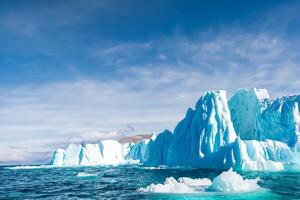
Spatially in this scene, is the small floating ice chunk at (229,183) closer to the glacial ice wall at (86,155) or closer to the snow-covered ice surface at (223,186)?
the snow-covered ice surface at (223,186)

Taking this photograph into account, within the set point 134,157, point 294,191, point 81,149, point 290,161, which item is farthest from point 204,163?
point 134,157

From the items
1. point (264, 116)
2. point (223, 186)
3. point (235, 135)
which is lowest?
point (223, 186)

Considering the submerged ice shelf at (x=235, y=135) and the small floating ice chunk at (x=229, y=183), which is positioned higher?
the submerged ice shelf at (x=235, y=135)

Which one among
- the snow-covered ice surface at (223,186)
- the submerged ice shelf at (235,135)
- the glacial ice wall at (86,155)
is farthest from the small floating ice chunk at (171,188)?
the glacial ice wall at (86,155)

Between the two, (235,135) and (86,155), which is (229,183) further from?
(86,155)

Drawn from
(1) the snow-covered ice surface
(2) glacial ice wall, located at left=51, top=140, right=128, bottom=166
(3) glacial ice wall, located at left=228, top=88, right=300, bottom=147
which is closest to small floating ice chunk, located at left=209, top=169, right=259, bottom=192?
(1) the snow-covered ice surface

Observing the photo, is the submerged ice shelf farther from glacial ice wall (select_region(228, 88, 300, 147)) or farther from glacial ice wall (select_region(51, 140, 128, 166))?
glacial ice wall (select_region(51, 140, 128, 166))

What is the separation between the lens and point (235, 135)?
65625 mm

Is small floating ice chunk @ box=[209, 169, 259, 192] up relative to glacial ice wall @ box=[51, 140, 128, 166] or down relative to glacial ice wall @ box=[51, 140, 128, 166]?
down

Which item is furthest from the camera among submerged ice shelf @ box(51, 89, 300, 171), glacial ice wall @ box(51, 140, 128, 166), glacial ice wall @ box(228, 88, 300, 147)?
glacial ice wall @ box(51, 140, 128, 166)

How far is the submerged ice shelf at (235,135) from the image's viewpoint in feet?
185

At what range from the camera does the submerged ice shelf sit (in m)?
56.4

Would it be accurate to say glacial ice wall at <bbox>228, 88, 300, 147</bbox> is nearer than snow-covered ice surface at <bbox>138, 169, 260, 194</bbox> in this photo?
No

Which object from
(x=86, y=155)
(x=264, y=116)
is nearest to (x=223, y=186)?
(x=264, y=116)
